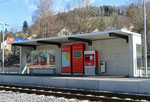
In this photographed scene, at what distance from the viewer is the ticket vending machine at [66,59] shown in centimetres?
2072

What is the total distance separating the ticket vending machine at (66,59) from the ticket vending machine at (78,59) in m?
0.48

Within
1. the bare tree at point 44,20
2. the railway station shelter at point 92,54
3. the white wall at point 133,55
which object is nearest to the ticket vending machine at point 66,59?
the railway station shelter at point 92,54

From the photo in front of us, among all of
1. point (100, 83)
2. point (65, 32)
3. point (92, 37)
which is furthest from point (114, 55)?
point (65, 32)

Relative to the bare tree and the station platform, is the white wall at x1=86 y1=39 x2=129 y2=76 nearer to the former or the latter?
the station platform

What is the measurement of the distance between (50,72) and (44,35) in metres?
26.5

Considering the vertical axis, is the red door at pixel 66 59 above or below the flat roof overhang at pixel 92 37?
below

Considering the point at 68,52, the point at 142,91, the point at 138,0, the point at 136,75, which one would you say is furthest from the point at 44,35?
the point at 142,91

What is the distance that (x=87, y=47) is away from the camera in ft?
66.4

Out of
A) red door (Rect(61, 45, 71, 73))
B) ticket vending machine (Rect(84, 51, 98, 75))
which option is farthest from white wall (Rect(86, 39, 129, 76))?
red door (Rect(61, 45, 71, 73))

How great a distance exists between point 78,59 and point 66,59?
143 centimetres

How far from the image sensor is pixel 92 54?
1916cm

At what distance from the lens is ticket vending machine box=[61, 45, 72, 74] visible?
2072 cm

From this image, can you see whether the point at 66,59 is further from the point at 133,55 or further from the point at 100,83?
the point at 100,83

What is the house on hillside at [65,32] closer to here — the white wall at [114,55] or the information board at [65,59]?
the information board at [65,59]
